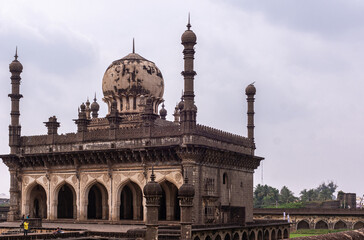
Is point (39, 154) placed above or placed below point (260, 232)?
above

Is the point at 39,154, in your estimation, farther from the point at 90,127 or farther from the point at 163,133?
the point at 163,133

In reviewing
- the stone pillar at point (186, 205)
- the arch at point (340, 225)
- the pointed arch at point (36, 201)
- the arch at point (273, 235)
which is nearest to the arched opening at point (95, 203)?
the pointed arch at point (36, 201)

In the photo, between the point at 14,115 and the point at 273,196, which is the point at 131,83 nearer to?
the point at 14,115

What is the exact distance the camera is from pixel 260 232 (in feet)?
101

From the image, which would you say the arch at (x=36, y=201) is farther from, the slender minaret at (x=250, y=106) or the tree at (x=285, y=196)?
the tree at (x=285, y=196)

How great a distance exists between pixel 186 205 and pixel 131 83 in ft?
43.6

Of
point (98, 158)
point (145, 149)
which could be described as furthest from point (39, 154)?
point (145, 149)

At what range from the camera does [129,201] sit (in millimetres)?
32375

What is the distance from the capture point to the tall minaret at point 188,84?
26.5 meters

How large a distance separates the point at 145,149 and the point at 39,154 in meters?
6.95

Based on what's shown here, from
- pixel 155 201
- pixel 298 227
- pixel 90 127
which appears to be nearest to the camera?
pixel 155 201

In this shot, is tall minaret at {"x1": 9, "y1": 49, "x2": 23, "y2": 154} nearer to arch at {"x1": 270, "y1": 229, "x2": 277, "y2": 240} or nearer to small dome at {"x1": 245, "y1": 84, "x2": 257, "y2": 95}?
small dome at {"x1": 245, "y1": 84, "x2": 257, "y2": 95}

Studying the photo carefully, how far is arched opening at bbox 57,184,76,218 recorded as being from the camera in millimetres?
34375

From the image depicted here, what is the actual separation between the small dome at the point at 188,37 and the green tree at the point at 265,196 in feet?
206
